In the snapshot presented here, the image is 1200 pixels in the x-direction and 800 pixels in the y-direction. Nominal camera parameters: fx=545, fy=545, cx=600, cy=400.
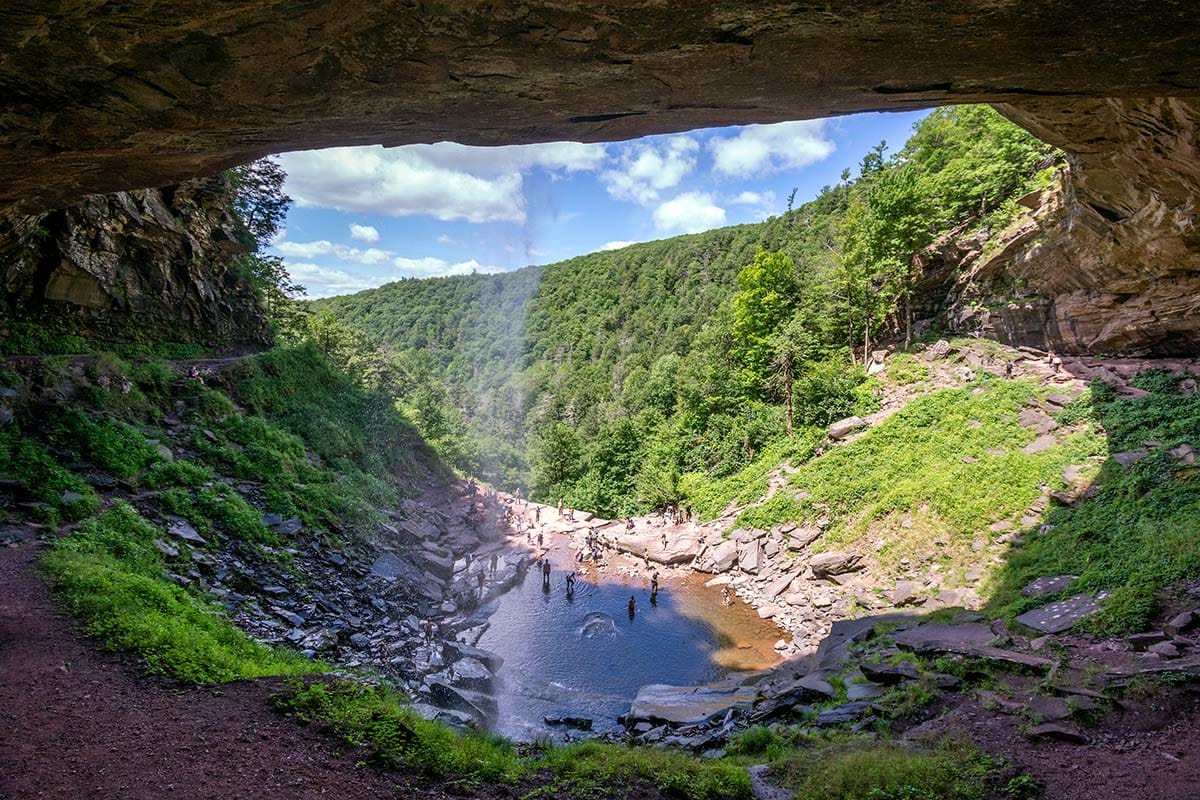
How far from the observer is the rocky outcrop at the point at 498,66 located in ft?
12.7

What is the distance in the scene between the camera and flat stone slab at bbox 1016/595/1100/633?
34.2 ft

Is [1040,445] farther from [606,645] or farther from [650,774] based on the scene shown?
[650,774]

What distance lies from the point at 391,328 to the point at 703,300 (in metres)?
64.2

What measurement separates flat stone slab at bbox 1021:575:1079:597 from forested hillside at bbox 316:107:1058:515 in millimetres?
13158

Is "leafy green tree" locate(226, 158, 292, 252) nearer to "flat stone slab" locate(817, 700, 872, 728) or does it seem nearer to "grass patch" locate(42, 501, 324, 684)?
"grass patch" locate(42, 501, 324, 684)

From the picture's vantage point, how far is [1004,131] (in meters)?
23.0

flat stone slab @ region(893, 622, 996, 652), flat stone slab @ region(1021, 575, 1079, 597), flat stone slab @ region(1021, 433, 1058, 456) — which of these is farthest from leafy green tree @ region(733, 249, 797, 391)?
flat stone slab @ region(893, 622, 996, 652)

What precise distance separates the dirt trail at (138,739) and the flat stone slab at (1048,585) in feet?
43.2

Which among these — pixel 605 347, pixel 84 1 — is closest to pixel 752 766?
pixel 84 1

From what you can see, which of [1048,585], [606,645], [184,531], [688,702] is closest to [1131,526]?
[1048,585]

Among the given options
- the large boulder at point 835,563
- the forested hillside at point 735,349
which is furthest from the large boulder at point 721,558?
the forested hillside at point 735,349

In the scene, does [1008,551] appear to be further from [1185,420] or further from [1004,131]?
[1004,131]

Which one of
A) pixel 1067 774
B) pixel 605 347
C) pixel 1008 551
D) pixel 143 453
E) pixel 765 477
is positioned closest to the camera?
pixel 1067 774

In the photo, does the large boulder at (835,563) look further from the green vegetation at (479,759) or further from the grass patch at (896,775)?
the green vegetation at (479,759)
